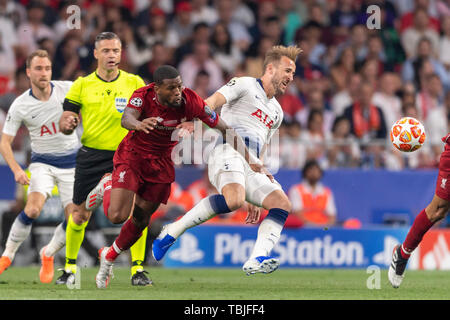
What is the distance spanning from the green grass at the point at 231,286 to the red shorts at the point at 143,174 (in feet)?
3.12

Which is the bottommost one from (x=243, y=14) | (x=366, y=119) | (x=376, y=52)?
(x=366, y=119)

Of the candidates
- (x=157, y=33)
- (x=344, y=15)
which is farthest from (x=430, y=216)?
(x=344, y=15)

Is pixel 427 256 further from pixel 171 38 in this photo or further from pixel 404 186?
pixel 171 38

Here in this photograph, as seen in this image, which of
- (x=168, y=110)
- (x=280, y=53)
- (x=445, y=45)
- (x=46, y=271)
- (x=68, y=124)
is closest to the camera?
(x=168, y=110)

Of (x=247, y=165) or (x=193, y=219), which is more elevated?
(x=247, y=165)

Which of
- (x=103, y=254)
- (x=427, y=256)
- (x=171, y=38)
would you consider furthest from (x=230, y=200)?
(x=171, y=38)

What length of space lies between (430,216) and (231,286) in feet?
7.25

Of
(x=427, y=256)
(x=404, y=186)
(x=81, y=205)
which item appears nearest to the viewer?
(x=81, y=205)

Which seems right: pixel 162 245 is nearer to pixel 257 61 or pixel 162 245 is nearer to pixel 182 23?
pixel 257 61

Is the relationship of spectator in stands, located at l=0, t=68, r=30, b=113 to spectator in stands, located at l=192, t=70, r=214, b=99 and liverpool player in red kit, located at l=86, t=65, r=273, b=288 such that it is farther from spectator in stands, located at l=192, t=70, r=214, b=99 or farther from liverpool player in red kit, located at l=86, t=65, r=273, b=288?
liverpool player in red kit, located at l=86, t=65, r=273, b=288

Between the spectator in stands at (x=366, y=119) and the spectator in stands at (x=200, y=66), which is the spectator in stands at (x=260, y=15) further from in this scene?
the spectator in stands at (x=366, y=119)

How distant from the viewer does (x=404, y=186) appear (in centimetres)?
1466

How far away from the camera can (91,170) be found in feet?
31.5

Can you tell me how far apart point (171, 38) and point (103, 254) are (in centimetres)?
811
